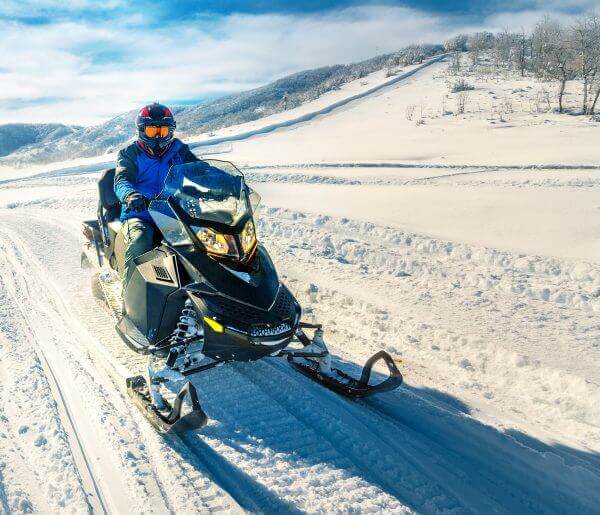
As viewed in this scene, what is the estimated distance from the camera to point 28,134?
12425 centimetres

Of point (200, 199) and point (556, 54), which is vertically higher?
point (556, 54)

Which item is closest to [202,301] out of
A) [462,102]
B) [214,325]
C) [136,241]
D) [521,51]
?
[214,325]

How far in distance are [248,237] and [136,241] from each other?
3.34 feet

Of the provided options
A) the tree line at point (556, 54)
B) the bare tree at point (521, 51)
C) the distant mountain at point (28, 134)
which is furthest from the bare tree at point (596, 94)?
the distant mountain at point (28, 134)

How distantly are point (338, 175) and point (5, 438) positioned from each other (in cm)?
1165

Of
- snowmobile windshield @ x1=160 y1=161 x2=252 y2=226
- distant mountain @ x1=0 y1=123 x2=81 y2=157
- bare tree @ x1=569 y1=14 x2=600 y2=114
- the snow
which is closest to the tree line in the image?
bare tree @ x1=569 y1=14 x2=600 y2=114

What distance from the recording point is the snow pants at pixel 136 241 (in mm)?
3557

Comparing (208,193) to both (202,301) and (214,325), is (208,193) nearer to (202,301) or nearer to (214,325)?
(202,301)

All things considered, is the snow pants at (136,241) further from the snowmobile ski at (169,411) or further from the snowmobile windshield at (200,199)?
the snowmobile ski at (169,411)

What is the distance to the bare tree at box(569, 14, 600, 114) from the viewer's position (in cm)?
2098

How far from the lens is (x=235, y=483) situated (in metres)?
2.51

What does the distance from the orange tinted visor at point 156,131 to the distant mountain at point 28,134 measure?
13196cm

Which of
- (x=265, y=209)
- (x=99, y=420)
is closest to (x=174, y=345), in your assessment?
(x=99, y=420)

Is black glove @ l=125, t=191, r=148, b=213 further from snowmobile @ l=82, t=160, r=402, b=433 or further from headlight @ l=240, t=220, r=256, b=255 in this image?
headlight @ l=240, t=220, r=256, b=255
